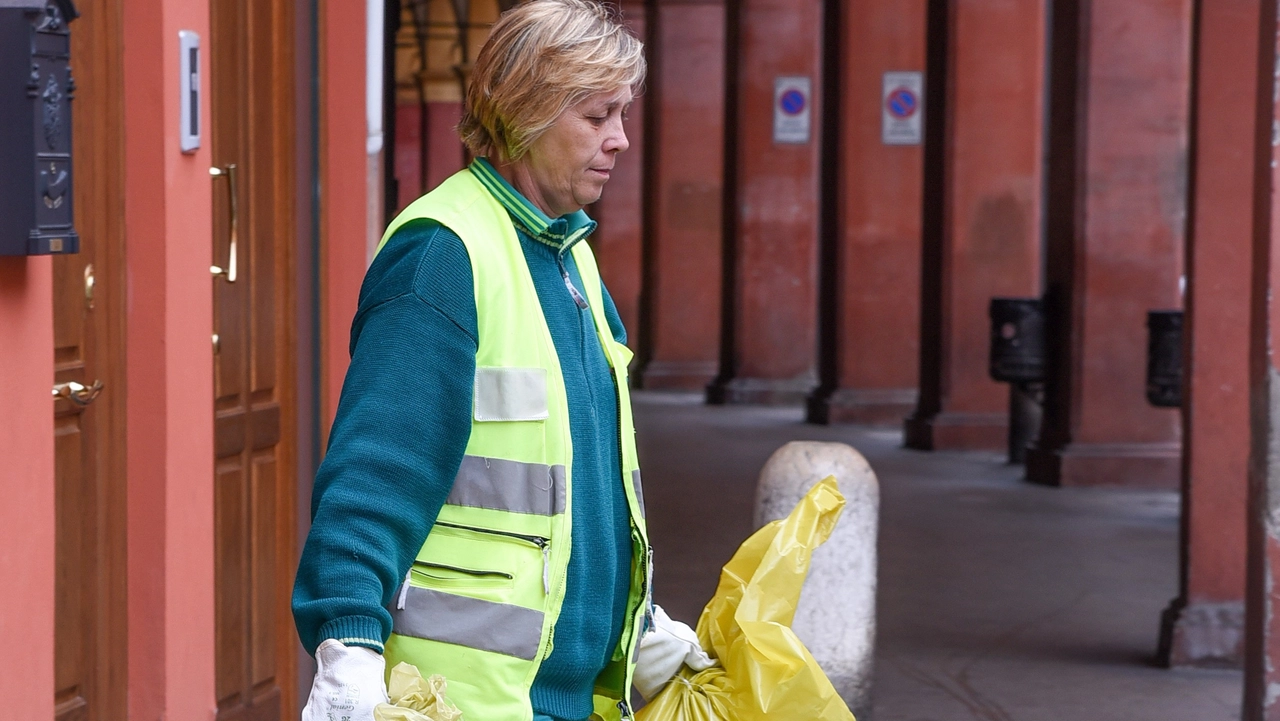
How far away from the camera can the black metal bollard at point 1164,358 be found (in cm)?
1093

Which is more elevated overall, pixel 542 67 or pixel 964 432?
pixel 542 67

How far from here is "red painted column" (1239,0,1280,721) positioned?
17.1ft

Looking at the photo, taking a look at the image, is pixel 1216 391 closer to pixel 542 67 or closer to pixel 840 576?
pixel 840 576

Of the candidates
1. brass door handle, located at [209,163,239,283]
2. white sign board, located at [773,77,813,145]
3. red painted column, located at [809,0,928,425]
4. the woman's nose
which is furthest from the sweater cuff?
white sign board, located at [773,77,813,145]

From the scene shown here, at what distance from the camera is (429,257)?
2.27 meters

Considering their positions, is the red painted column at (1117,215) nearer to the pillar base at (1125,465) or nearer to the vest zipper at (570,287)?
the pillar base at (1125,465)

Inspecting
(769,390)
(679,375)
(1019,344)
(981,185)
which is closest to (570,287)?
(1019,344)

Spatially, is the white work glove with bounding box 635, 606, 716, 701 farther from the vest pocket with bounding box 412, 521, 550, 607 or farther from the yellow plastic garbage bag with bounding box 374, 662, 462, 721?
the yellow plastic garbage bag with bounding box 374, 662, 462, 721

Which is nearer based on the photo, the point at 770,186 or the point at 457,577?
the point at 457,577

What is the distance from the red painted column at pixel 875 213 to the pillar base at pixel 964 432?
1.75m

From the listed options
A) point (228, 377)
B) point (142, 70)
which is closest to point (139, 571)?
point (228, 377)

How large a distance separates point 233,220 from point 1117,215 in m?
8.42

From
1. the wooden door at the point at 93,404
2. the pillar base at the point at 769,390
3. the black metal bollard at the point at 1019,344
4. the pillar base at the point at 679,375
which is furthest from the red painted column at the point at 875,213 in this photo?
the wooden door at the point at 93,404

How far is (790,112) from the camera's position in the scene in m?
19.0
